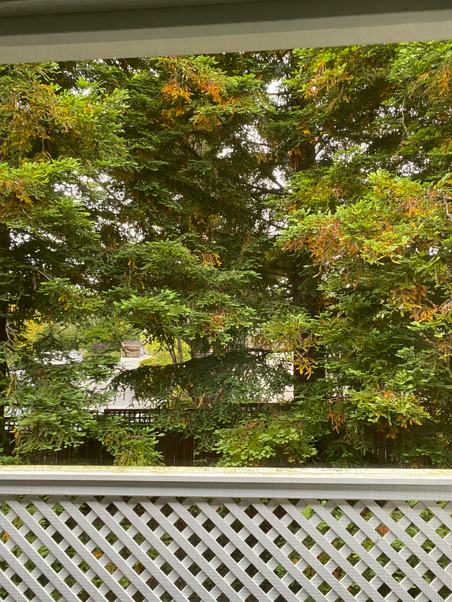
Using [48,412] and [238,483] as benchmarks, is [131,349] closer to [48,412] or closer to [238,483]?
[48,412]

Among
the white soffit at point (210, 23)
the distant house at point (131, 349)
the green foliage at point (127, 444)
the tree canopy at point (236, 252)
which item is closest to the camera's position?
the white soffit at point (210, 23)

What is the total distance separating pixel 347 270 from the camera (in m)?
2.54

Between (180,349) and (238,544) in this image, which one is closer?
(238,544)

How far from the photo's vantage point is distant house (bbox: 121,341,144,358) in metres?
2.65

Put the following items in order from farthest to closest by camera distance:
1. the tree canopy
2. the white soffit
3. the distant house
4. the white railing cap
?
1. the distant house
2. the tree canopy
3. the white railing cap
4. the white soffit

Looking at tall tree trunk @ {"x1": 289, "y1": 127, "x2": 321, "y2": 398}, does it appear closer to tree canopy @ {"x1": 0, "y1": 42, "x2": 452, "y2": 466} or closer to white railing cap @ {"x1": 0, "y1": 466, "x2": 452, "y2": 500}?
tree canopy @ {"x1": 0, "y1": 42, "x2": 452, "y2": 466}

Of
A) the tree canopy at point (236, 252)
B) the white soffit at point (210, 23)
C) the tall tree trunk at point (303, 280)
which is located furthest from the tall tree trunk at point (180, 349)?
the white soffit at point (210, 23)

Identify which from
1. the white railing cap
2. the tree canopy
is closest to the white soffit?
the white railing cap

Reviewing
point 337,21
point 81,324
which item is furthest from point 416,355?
point 337,21

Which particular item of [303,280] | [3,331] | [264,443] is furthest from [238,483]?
[3,331]

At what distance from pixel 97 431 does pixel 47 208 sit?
4.48ft

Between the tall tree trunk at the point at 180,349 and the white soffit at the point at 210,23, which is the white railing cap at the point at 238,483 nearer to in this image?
the white soffit at the point at 210,23

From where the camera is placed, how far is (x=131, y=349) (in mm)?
2662

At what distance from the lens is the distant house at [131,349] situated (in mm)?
2650
